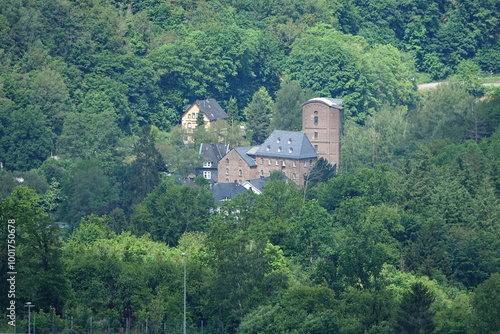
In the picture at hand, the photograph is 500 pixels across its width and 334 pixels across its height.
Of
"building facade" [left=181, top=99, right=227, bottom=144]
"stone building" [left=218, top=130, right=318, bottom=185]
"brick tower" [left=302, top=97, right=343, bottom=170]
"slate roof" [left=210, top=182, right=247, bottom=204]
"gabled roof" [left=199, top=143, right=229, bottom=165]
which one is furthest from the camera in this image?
"building facade" [left=181, top=99, right=227, bottom=144]

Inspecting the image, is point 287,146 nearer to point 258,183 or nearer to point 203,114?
point 258,183

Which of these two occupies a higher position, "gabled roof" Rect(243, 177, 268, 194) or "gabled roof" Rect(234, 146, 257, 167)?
"gabled roof" Rect(234, 146, 257, 167)

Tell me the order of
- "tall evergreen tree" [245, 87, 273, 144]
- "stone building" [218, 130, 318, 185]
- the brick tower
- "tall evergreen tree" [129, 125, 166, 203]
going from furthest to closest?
"tall evergreen tree" [245, 87, 273, 144] < the brick tower < "stone building" [218, 130, 318, 185] < "tall evergreen tree" [129, 125, 166, 203]

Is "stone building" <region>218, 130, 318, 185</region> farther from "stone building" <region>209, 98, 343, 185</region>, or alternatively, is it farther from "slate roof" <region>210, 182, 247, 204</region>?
"slate roof" <region>210, 182, 247, 204</region>

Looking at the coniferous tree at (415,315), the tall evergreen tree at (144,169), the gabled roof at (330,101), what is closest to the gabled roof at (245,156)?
the gabled roof at (330,101)

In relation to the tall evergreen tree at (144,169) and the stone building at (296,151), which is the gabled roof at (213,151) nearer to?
the stone building at (296,151)

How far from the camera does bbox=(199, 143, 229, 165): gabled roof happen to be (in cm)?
14098

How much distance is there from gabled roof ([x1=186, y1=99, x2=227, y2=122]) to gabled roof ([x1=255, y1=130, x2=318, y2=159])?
13.0 m

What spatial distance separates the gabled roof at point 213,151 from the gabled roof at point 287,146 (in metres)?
3.95

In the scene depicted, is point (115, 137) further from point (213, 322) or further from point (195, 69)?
point (213, 322)

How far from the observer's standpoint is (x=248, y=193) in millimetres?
117562

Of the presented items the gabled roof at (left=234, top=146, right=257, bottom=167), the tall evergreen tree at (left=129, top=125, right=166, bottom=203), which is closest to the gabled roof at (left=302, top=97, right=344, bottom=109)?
the gabled roof at (left=234, top=146, right=257, bottom=167)

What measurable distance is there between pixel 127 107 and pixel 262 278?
62.0 meters

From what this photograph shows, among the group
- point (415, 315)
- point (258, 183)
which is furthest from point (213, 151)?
point (415, 315)
